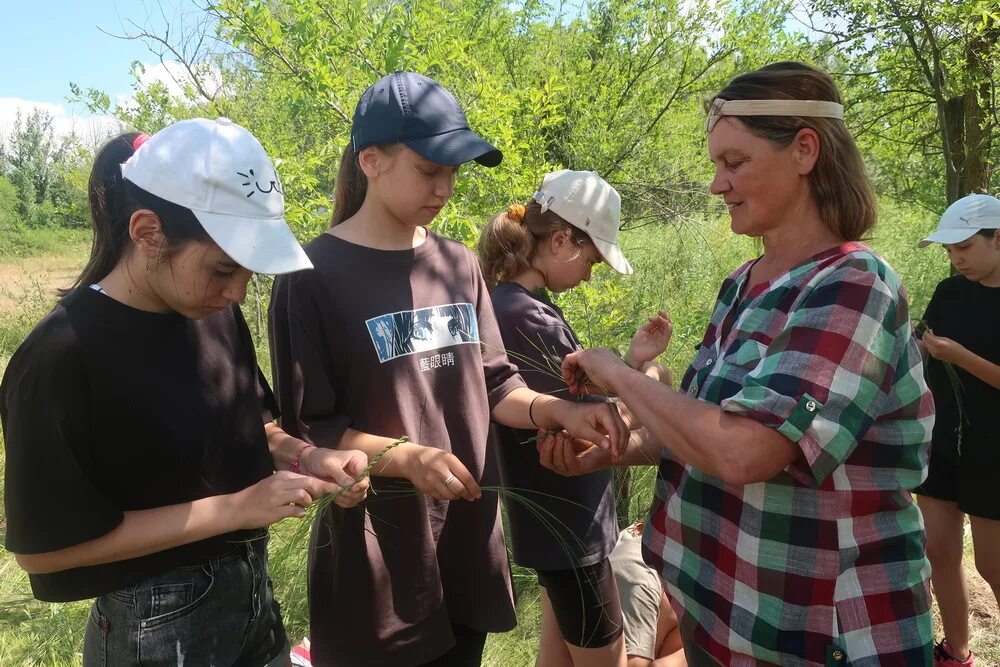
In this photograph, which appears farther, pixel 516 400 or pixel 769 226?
pixel 516 400

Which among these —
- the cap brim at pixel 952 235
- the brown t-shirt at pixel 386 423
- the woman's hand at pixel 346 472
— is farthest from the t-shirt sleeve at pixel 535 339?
the cap brim at pixel 952 235

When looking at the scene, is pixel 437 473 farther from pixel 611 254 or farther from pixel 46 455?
pixel 611 254

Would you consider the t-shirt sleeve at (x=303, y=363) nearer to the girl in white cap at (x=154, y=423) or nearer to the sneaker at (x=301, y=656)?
the girl in white cap at (x=154, y=423)

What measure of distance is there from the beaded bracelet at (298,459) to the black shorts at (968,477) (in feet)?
8.81

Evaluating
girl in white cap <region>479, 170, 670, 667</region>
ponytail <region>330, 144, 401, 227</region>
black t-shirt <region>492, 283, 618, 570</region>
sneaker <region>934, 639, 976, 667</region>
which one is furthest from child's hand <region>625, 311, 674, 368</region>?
sneaker <region>934, 639, 976, 667</region>

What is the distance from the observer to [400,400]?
1.75 meters

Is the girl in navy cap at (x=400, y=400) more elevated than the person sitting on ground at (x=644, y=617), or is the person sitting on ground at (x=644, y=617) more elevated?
the girl in navy cap at (x=400, y=400)

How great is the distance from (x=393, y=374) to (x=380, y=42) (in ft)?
7.79

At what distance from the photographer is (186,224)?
1.42 metres

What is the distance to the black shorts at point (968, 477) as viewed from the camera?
3076 mm

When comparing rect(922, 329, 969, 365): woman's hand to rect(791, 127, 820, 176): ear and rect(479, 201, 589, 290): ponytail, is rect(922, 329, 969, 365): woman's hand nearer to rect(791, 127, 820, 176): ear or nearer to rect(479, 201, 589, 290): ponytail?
rect(479, 201, 589, 290): ponytail

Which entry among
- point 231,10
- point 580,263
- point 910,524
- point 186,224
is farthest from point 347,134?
point 910,524

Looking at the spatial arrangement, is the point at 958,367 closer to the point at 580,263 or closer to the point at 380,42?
the point at 580,263

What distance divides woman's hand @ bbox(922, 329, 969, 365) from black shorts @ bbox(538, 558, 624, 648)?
1.82 m
